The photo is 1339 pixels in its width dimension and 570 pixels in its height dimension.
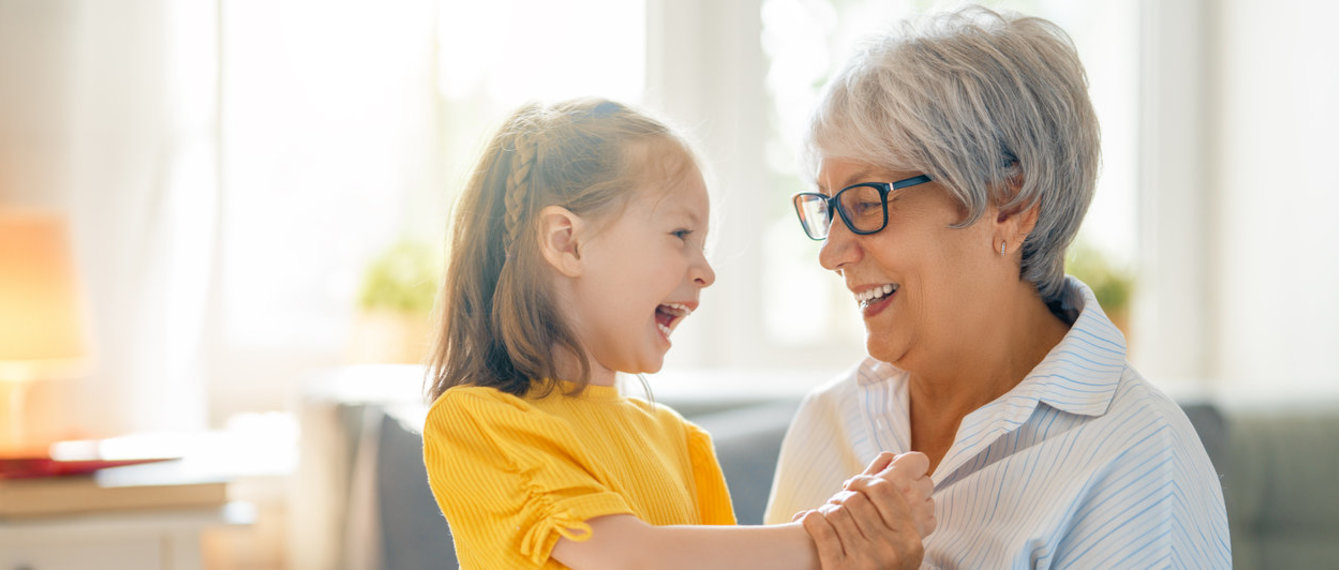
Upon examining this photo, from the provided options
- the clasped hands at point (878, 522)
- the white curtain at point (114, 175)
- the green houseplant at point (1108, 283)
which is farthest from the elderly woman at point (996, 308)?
the white curtain at point (114, 175)

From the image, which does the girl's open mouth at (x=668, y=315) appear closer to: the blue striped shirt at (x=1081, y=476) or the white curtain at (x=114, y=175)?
the blue striped shirt at (x=1081, y=476)

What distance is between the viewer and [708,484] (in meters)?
1.45

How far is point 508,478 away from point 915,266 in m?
0.55

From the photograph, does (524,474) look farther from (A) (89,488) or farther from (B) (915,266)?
(A) (89,488)

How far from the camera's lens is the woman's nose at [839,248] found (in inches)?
53.6

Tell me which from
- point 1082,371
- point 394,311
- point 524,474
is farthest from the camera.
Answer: point 394,311

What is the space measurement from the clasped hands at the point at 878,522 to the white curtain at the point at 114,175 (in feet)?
8.45

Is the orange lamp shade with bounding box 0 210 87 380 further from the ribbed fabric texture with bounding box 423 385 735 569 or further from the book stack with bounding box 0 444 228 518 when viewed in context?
the ribbed fabric texture with bounding box 423 385 735 569

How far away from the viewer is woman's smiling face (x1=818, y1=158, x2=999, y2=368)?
133cm

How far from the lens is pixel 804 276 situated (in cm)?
371

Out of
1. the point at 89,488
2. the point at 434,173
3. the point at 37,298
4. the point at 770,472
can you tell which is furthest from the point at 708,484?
the point at 434,173

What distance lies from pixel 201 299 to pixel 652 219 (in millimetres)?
2460

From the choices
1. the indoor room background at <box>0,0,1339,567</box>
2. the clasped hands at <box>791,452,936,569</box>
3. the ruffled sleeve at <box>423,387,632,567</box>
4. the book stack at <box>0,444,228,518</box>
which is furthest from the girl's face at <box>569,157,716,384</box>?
the indoor room background at <box>0,0,1339,567</box>

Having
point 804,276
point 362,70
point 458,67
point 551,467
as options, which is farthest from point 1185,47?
point 551,467
